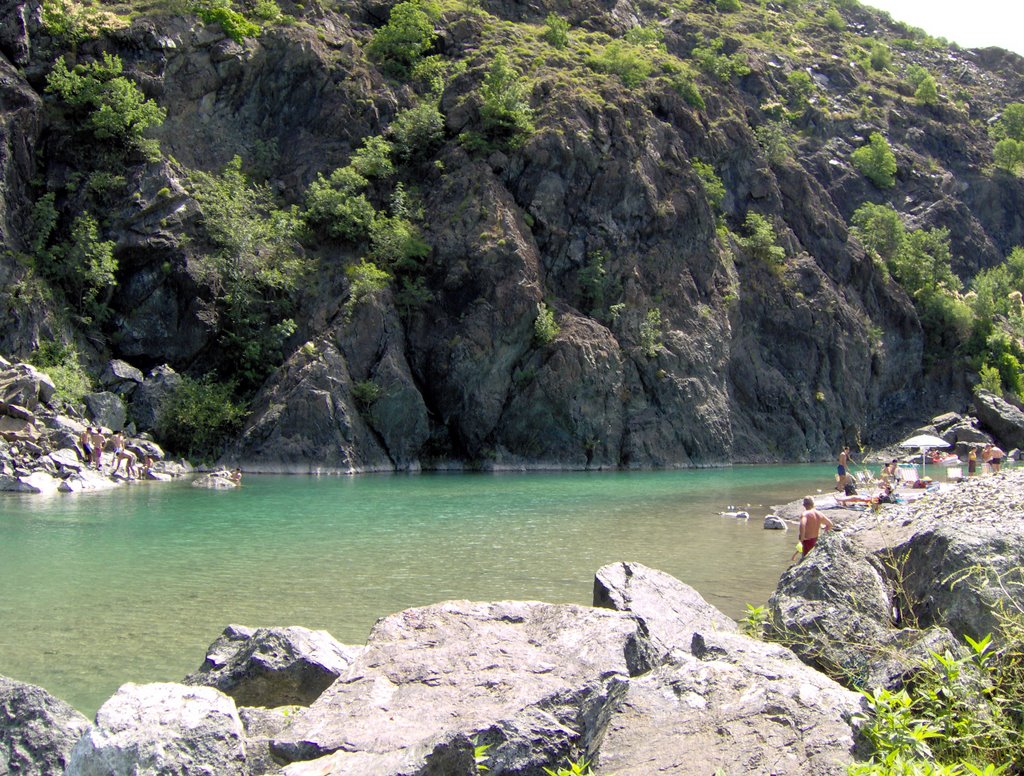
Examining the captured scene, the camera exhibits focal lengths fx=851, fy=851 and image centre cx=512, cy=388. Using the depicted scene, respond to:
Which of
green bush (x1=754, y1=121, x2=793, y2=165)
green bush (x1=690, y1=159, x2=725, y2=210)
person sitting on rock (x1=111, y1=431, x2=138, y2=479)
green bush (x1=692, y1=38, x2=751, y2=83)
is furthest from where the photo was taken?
green bush (x1=692, y1=38, x2=751, y2=83)

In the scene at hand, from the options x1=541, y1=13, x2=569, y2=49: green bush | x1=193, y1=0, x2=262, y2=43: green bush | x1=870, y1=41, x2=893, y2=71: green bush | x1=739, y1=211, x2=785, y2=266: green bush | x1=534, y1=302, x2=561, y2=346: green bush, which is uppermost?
x1=870, y1=41, x2=893, y2=71: green bush

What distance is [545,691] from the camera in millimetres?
6445

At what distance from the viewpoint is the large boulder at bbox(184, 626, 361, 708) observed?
8.30 m

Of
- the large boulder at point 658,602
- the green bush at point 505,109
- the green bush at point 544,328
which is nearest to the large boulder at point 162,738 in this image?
the large boulder at point 658,602

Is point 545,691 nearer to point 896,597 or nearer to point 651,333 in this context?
A: point 896,597

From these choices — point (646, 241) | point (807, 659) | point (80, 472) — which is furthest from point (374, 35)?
point (807, 659)

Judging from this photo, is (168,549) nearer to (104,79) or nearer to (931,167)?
(104,79)

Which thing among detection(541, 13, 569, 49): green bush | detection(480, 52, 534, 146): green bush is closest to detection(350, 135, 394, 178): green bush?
detection(480, 52, 534, 146): green bush

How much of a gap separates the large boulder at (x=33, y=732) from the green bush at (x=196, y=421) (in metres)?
38.9

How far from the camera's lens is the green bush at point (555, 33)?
70.8 meters

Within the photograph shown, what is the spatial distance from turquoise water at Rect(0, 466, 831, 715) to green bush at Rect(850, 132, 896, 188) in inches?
2840

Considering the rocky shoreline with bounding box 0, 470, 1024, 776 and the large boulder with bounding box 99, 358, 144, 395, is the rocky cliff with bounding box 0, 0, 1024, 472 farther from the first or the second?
the rocky shoreline with bounding box 0, 470, 1024, 776

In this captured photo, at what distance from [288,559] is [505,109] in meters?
46.7

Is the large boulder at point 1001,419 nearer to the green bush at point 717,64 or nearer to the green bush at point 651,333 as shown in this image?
the green bush at point 651,333
